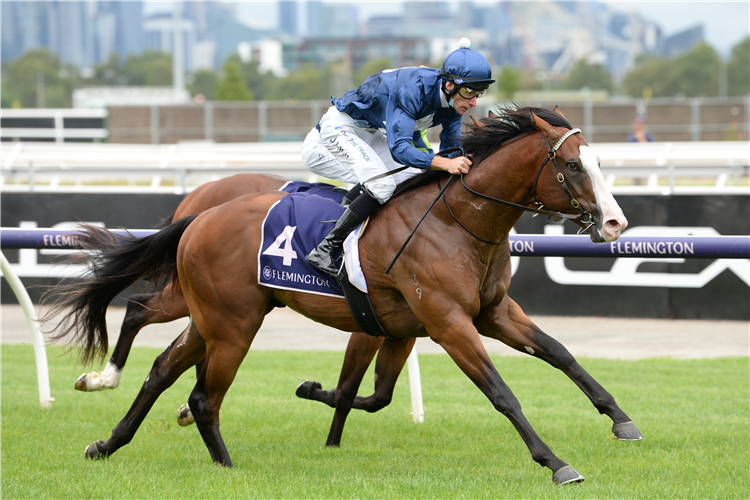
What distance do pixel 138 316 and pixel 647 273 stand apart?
581cm

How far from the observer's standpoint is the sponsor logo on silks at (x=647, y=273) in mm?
9000

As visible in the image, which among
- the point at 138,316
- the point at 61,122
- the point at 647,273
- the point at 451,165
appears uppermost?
the point at 61,122

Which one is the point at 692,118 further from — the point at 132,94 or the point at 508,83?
the point at 132,94

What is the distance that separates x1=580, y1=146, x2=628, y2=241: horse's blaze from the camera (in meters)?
3.67

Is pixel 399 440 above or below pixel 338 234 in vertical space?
below

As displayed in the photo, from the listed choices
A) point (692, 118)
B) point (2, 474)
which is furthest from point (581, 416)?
point (692, 118)

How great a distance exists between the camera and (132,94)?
224ft

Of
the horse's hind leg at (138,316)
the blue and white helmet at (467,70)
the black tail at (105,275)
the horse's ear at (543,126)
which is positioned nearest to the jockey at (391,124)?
the blue and white helmet at (467,70)

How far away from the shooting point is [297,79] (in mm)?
111812

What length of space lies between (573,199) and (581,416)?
231 cm

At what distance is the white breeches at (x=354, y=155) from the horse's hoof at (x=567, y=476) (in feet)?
5.29

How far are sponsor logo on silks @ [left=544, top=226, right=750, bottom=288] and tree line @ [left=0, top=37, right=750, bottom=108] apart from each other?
7656cm

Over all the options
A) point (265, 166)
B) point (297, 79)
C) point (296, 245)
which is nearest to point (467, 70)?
point (296, 245)

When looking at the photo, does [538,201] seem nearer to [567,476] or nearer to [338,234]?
[338,234]
